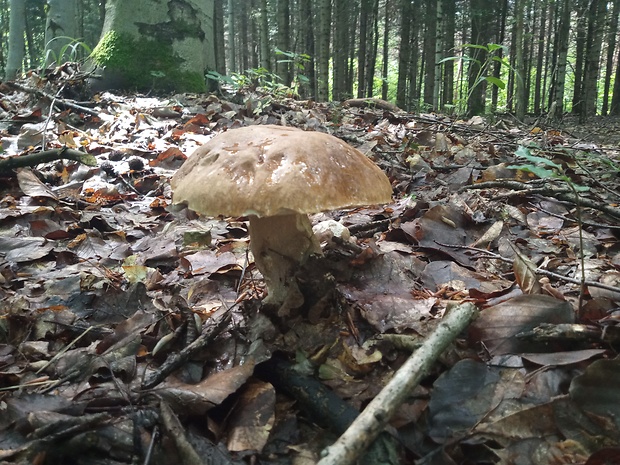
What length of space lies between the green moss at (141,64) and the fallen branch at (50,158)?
3.75 m

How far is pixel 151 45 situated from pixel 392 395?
22.1ft

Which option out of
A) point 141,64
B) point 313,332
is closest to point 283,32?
point 141,64

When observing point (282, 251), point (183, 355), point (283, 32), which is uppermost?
point (283, 32)

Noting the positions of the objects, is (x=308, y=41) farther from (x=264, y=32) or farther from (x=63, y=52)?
(x=63, y=52)

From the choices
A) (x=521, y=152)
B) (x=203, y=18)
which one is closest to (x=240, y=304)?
(x=521, y=152)

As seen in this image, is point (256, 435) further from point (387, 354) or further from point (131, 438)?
point (387, 354)

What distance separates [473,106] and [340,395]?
11850mm

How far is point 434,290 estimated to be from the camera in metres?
2.30

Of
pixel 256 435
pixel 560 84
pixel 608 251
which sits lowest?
pixel 256 435

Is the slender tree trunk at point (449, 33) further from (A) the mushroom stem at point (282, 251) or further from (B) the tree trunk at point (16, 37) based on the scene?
(A) the mushroom stem at point (282, 251)

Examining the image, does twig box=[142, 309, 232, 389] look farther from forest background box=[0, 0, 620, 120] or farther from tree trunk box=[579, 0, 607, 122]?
tree trunk box=[579, 0, 607, 122]

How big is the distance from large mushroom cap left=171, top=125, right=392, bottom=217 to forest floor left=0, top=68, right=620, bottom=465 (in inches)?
21.1

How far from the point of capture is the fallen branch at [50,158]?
10.5 ft

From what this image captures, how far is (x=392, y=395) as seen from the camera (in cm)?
129
